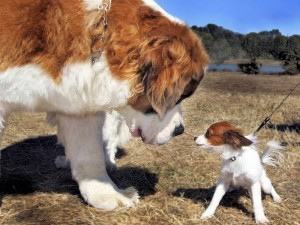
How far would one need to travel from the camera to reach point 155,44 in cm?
277

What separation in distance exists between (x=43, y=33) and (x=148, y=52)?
0.69m

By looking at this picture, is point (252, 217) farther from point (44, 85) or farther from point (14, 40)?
point (14, 40)

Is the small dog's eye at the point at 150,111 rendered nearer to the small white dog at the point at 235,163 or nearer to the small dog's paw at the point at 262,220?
the small white dog at the point at 235,163

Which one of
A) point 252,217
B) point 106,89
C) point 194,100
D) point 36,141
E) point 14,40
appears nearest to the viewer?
point 14,40

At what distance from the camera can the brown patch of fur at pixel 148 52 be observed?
9.15 feet

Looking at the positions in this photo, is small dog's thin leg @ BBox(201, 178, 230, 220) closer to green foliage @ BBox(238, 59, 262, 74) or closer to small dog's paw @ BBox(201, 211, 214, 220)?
small dog's paw @ BBox(201, 211, 214, 220)

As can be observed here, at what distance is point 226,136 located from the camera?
330 cm

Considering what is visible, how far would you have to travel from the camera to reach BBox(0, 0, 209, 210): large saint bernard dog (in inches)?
109

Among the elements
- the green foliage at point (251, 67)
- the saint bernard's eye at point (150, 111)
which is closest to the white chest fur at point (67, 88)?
the saint bernard's eye at point (150, 111)

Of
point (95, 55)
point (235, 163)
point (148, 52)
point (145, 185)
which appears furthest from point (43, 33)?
point (145, 185)

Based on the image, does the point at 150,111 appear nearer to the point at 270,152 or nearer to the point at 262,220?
the point at 262,220

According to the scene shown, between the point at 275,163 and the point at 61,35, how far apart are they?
108 inches

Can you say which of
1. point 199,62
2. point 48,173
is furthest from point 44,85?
point 48,173

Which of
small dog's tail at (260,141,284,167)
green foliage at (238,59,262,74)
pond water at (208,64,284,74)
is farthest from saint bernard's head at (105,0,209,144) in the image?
green foliage at (238,59,262,74)
